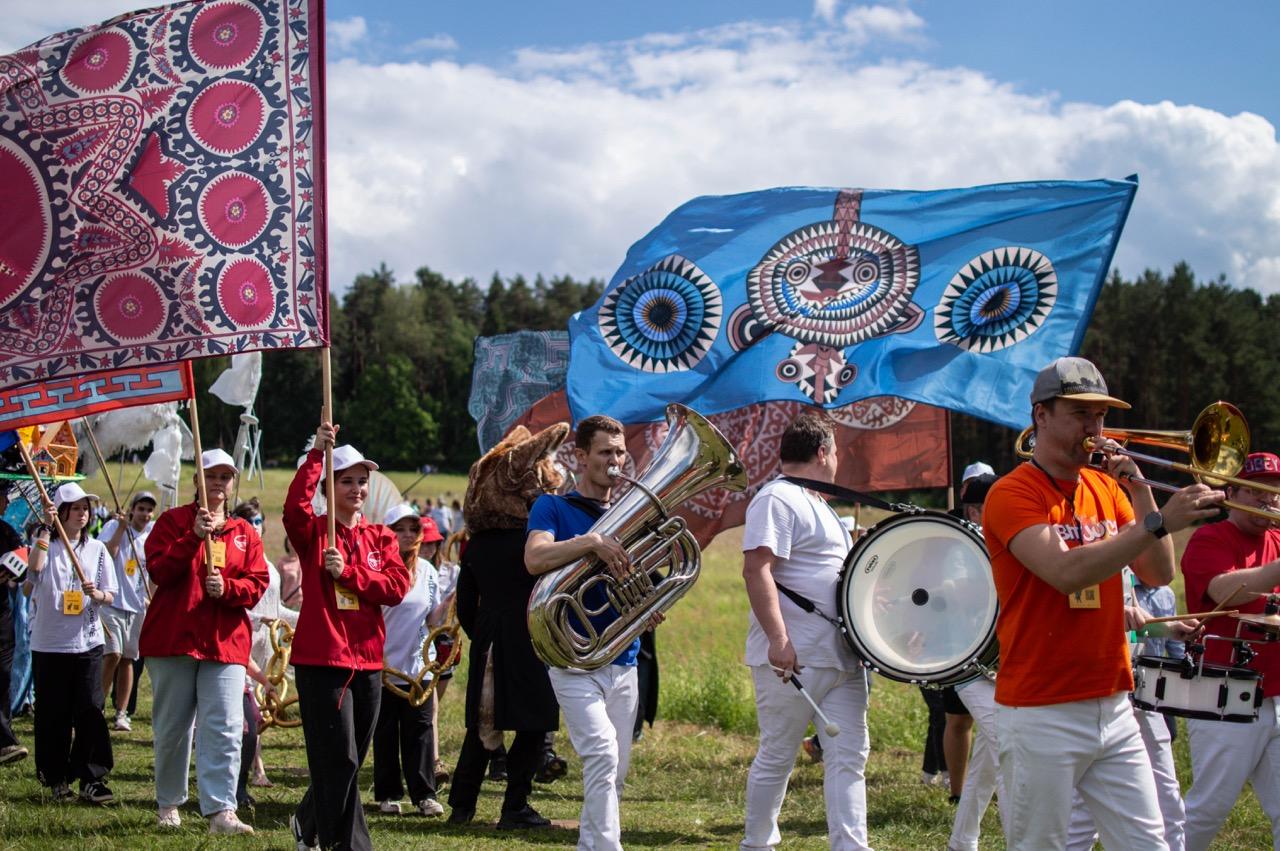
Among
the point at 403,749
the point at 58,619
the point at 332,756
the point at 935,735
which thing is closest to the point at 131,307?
the point at 332,756

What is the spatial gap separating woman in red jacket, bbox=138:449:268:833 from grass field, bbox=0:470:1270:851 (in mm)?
281

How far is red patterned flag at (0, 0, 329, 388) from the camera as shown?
717 centimetres

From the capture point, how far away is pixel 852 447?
39.1ft

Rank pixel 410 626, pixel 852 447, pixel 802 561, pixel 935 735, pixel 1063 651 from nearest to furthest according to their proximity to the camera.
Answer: pixel 1063 651 < pixel 802 561 < pixel 410 626 < pixel 935 735 < pixel 852 447

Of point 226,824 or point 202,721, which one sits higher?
point 202,721

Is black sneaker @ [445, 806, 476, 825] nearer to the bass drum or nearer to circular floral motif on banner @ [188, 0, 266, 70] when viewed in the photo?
the bass drum

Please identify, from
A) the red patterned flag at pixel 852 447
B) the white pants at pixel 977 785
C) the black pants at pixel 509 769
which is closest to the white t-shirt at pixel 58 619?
the black pants at pixel 509 769

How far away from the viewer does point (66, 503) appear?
10422 mm

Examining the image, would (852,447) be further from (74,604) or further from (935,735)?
(74,604)

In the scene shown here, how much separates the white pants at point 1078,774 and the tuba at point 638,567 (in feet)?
6.75

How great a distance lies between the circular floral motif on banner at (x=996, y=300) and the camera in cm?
1006

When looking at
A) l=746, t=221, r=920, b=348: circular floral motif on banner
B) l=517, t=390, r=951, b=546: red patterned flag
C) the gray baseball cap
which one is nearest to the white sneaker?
l=517, t=390, r=951, b=546: red patterned flag

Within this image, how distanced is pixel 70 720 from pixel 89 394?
2.33 metres

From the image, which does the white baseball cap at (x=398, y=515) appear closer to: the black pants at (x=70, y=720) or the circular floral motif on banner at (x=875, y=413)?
the black pants at (x=70, y=720)
